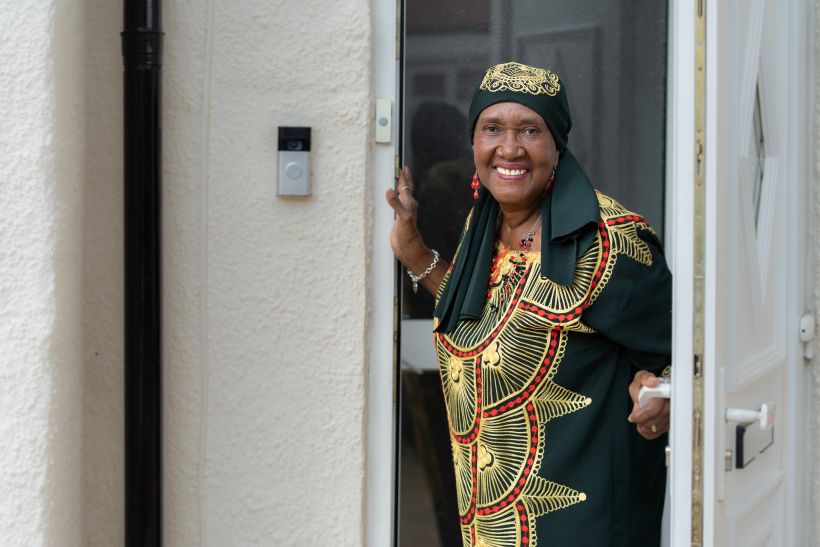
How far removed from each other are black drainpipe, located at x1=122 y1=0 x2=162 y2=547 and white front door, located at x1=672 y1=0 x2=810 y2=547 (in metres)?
1.34

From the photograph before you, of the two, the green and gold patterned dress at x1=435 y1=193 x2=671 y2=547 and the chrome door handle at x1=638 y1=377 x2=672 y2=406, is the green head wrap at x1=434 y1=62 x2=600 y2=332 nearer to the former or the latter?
the green and gold patterned dress at x1=435 y1=193 x2=671 y2=547

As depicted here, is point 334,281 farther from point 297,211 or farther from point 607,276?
point 607,276

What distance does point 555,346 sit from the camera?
94.3 inches

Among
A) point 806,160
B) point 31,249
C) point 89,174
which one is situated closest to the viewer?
point 31,249

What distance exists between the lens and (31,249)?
92.5 inches

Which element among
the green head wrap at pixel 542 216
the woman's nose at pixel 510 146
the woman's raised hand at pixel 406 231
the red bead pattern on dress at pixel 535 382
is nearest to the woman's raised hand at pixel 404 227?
the woman's raised hand at pixel 406 231

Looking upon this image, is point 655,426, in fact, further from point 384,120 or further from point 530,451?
point 384,120

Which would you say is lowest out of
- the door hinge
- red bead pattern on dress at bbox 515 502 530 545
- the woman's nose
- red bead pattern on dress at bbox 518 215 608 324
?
red bead pattern on dress at bbox 515 502 530 545

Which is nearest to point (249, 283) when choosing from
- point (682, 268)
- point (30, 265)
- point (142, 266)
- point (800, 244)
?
point (142, 266)

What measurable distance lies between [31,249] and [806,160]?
2.06m

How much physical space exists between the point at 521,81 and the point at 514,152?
18 cm

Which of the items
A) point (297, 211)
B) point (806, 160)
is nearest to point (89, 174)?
point (297, 211)

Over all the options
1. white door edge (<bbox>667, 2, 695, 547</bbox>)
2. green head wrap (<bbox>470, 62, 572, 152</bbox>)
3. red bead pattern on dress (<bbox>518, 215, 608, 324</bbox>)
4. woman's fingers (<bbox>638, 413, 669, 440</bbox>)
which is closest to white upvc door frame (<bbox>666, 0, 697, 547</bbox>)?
white door edge (<bbox>667, 2, 695, 547</bbox>)

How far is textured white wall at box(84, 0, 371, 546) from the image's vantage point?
8.59ft
